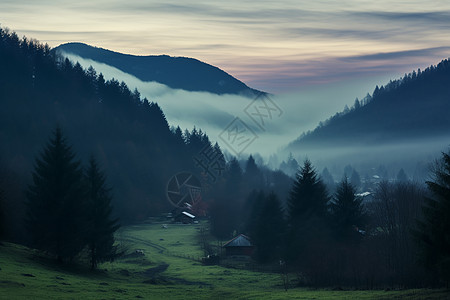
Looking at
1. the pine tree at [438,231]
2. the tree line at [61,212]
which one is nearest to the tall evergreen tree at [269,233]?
the tree line at [61,212]

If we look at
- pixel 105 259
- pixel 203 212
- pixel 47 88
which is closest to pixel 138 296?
pixel 105 259

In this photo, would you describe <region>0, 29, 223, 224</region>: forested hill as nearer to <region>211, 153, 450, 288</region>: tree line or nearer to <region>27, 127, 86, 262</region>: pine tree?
<region>211, 153, 450, 288</region>: tree line

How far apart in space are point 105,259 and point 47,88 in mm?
100565

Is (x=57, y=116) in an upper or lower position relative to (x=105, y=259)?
upper

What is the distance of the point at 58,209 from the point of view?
55031 mm

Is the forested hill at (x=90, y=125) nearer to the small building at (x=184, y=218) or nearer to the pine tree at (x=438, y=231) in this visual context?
the small building at (x=184, y=218)

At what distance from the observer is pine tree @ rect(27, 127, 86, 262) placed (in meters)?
54.7

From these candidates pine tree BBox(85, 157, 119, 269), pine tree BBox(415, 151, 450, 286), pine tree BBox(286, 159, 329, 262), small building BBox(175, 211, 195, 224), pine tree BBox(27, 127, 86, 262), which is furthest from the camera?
small building BBox(175, 211, 195, 224)

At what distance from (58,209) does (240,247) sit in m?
36.0

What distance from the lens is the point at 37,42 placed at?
6467 inches

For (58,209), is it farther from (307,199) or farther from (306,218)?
(307,199)

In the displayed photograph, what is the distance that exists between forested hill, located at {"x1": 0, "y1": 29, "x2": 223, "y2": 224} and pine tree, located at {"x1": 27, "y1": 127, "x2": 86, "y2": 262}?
173ft

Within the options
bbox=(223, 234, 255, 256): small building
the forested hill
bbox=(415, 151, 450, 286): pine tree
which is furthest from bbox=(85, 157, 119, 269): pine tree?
the forested hill

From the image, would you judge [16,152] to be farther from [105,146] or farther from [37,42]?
[37,42]
